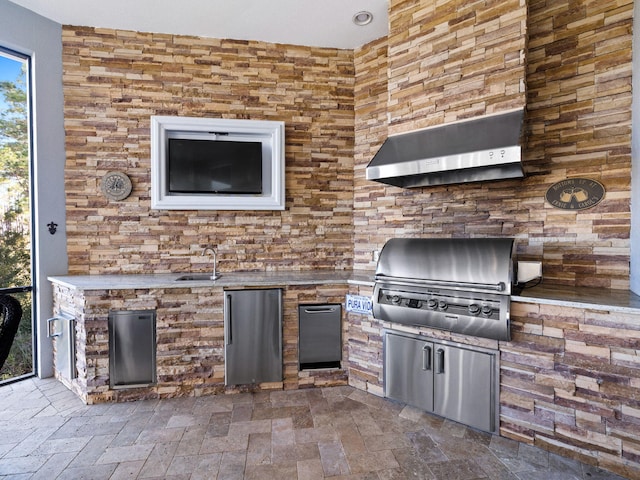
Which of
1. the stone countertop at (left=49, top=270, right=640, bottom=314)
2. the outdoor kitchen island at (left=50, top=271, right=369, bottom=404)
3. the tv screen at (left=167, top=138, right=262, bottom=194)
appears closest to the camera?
the stone countertop at (left=49, top=270, right=640, bottom=314)

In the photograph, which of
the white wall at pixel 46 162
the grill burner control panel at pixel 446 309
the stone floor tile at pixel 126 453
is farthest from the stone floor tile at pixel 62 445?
the grill burner control panel at pixel 446 309

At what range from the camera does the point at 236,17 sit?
301cm

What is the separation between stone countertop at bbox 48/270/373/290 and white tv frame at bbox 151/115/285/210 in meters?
0.71

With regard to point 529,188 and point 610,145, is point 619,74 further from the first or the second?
point 529,188

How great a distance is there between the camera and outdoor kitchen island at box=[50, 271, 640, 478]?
1.84 metres

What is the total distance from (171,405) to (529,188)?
10.9 ft

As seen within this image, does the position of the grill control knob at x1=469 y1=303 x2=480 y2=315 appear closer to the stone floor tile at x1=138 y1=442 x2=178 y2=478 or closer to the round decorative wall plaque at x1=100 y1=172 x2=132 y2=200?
the stone floor tile at x1=138 y1=442 x2=178 y2=478

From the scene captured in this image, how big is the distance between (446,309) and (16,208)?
3.85 meters

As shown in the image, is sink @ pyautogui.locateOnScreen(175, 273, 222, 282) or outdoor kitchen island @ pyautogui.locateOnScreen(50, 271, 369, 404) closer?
outdoor kitchen island @ pyautogui.locateOnScreen(50, 271, 369, 404)

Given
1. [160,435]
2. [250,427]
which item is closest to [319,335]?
[250,427]

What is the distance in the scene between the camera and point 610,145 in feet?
7.77

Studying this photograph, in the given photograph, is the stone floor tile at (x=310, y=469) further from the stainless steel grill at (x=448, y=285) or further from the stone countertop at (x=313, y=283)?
the stone countertop at (x=313, y=283)

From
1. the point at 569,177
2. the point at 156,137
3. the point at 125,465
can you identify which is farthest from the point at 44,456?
the point at 569,177

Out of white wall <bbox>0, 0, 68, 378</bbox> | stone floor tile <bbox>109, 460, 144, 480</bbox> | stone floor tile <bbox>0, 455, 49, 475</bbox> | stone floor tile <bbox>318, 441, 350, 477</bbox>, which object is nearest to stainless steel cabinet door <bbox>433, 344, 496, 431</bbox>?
stone floor tile <bbox>318, 441, 350, 477</bbox>
